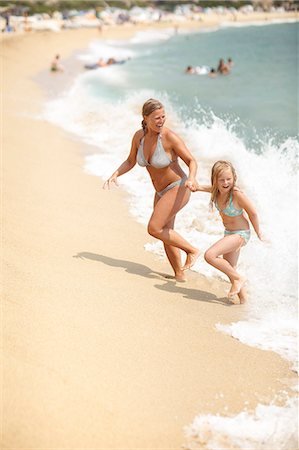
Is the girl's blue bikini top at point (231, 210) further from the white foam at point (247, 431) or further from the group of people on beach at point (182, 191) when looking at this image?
the white foam at point (247, 431)

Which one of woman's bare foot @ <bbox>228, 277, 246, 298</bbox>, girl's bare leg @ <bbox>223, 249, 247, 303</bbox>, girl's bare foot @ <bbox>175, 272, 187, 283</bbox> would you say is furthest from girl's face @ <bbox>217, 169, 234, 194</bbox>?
girl's bare foot @ <bbox>175, 272, 187, 283</bbox>

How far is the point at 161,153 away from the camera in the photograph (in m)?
4.56

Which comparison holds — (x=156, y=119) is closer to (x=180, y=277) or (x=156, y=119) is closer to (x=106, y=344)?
(x=180, y=277)

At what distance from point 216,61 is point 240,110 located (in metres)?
17.5

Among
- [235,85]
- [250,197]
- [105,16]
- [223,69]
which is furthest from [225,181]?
[105,16]

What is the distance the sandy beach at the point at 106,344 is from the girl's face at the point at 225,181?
98 centimetres

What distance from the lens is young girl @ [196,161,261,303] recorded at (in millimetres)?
4359

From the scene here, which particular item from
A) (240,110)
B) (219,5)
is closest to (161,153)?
(240,110)

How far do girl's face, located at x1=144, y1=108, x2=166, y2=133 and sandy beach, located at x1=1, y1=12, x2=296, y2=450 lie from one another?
134 centimetres

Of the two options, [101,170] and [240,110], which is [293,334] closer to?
[101,170]

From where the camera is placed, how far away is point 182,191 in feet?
15.3

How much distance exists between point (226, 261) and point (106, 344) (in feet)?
4.87

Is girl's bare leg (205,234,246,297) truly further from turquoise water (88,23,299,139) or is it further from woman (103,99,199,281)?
turquoise water (88,23,299,139)

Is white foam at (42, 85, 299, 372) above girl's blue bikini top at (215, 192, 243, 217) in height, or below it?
below
